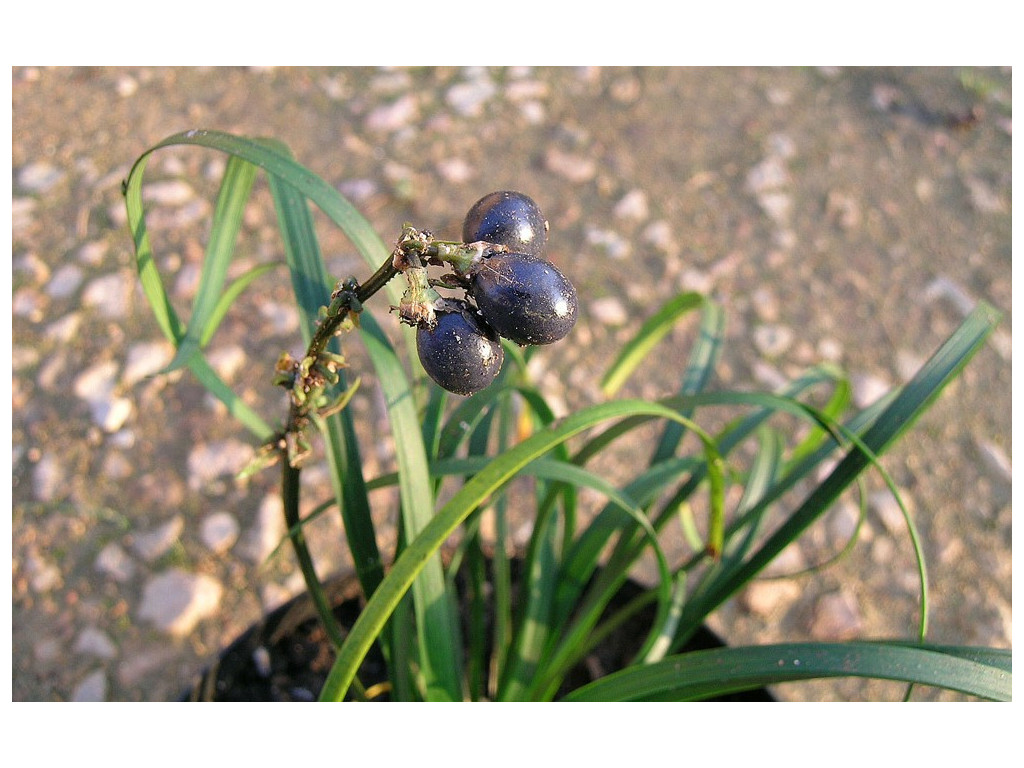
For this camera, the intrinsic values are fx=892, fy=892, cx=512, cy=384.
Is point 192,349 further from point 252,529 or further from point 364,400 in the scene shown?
point 364,400

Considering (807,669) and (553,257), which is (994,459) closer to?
(553,257)

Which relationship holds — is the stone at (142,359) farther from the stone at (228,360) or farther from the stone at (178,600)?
the stone at (178,600)

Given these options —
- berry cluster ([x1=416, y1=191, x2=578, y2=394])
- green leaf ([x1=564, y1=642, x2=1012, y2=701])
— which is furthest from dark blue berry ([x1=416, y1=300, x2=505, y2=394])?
green leaf ([x1=564, y1=642, x2=1012, y2=701])

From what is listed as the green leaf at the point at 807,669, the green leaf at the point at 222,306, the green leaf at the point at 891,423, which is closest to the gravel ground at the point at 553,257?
the green leaf at the point at 222,306

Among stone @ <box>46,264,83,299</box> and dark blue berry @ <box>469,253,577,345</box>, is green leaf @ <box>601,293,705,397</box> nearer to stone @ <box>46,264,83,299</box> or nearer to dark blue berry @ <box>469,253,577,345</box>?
dark blue berry @ <box>469,253,577,345</box>

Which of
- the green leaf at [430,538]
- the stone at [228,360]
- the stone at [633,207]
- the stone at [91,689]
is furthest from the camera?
the stone at [633,207]

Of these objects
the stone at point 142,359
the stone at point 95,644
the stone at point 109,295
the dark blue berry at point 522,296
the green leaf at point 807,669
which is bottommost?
the green leaf at point 807,669

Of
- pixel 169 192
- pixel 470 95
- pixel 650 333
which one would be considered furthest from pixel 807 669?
pixel 470 95

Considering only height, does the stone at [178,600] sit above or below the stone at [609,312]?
below
